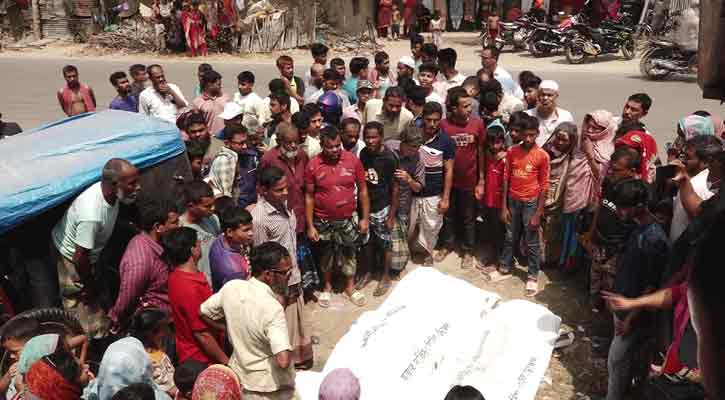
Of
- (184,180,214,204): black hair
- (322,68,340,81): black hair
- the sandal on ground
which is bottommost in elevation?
the sandal on ground

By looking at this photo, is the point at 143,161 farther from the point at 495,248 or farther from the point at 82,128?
the point at 495,248

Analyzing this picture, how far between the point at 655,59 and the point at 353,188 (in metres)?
9.48

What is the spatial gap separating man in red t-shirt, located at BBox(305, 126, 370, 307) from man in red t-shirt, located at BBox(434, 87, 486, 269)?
3.06 ft

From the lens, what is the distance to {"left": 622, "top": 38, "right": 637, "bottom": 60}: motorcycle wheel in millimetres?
14145

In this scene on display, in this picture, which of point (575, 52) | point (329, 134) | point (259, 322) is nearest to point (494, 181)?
point (329, 134)

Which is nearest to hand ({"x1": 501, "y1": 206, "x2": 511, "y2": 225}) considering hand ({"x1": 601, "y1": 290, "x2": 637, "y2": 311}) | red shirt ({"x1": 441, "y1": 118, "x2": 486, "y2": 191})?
red shirt ({"x1": 441, "y1": 118, "x2": 486, "y2": 191})

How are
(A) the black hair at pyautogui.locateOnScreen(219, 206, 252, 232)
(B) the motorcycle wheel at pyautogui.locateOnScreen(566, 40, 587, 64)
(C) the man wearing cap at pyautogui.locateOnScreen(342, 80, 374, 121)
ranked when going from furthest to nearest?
(B) the motorcycle wheel at pyautogui.locateOnScreen(566, 40, 587, 64) → (C) the man wearing cap at pyautogui.locateOnScreen(342, 80, 374, 121) → (A) the black hair at pyautogui.locateOnScreen(219, 206, 252, 232)

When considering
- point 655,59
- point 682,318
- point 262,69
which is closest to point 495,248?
point 682,318

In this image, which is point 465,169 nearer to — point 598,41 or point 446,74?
point 446,74

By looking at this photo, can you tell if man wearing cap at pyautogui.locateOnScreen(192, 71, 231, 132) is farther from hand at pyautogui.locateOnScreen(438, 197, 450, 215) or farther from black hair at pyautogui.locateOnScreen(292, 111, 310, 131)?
hand at pyautogui.locateOnScreen(438, 197, 450, 215)

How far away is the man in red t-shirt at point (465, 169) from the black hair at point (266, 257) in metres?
2.37

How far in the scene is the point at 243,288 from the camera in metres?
3.21

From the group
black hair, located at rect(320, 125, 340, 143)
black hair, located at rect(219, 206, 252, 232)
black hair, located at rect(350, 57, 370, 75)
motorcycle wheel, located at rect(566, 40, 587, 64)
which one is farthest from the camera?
motorcycle wheel, located at rect(566, 40, 587, 64)

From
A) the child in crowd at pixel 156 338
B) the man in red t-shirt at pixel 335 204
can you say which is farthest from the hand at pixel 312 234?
the child in crowd at pixel 156 338
